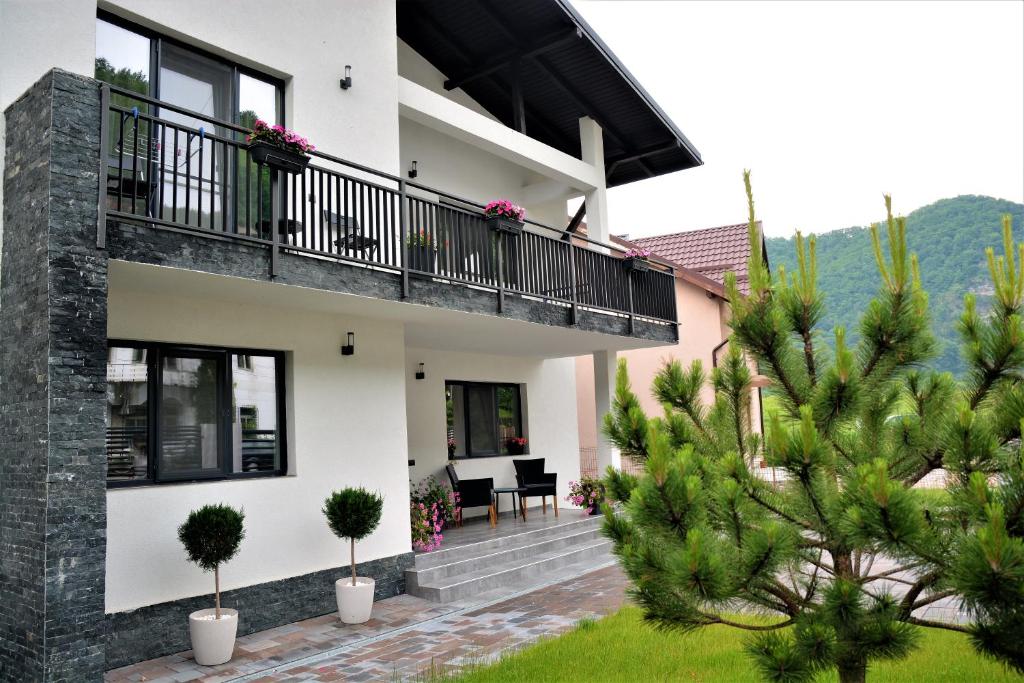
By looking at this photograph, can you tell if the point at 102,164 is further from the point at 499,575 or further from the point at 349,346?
the point at 499,575

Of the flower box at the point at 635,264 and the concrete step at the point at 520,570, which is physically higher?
the flower box at the point at 635,264

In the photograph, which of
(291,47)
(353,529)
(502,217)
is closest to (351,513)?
(353,529)

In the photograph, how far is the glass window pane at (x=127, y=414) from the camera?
6430 millimetres

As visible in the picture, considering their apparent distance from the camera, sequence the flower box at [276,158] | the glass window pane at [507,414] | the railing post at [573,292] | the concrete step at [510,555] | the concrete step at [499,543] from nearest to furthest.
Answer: the flower box at [276,158]
the concrete step at [510,555]
the concrete step at [499,543]
the railing post at [573,292]
the glass window pane at [507,414]

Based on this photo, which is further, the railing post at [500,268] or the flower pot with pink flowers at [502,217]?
the flower pot with pink flowers at [502,217]

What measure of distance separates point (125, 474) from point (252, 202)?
9.27ft

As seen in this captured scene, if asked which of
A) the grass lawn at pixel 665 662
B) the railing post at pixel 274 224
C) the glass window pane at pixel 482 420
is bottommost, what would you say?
the grass lawn at pixel 665 662

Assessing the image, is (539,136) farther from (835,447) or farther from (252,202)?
(835,447)

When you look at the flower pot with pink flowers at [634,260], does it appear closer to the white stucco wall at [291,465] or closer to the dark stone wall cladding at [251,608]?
the white stucco wall at [291,465]

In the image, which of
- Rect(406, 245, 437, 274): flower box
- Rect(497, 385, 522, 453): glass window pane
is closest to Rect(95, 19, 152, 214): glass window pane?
Rect(406, 245, 437, 274): flower box

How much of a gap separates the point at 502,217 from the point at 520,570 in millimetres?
4180

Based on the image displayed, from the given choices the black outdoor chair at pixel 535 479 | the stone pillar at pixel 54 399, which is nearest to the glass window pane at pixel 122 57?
the stone pillar at pixel 54 399

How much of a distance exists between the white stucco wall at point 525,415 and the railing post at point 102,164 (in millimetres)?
6479

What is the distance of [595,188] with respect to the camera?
42.7 ft
